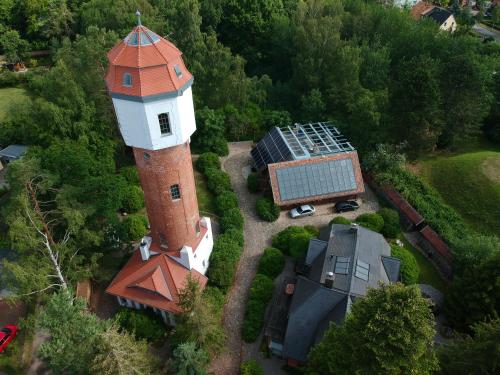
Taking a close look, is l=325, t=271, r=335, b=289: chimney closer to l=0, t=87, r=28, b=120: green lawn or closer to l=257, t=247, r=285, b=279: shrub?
Answer: l=257, t=247, r=285, b=279: shrub

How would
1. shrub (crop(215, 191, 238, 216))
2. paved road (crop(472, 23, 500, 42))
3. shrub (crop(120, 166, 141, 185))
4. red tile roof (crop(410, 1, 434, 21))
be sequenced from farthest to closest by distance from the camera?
paved road (crop(472, 23, 500, 42)) → red tile roof (crop(410, 1, 434, 21)) → shrub (crop(120, 166, 141, 185)) → shrub (crop(215, 191, 238, 216))

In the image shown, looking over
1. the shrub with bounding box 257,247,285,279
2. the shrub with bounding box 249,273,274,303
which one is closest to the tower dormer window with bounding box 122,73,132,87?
the shrub with bounding box 249,273,274,303

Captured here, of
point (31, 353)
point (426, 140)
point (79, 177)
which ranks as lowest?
point (31, 353)

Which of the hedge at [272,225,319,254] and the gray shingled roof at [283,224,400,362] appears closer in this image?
the gray shingled roof at [283,224,400,362]

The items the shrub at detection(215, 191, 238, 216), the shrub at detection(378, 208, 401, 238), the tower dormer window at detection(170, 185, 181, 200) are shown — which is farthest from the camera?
the shrub at detection(215, 191, 238, 216)

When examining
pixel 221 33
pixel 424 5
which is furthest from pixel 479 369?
pixel 424 5

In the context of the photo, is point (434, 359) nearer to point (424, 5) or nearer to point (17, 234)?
point (17, 234)

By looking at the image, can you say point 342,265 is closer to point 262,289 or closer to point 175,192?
point 262,289

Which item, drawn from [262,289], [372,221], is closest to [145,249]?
[262,289]
